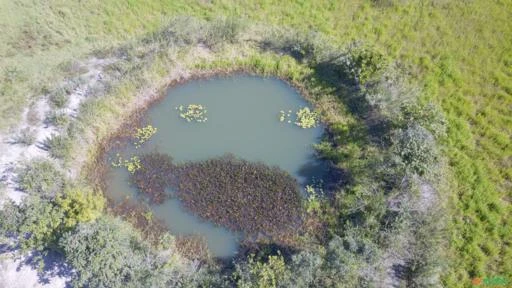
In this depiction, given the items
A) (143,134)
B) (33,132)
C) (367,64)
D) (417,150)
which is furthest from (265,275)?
(33,132)

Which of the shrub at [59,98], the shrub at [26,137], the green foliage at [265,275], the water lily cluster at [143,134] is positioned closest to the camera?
the green foliage at [265,275]

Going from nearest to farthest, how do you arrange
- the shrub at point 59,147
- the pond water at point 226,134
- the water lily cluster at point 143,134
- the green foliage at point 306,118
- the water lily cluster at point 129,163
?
the pond water at point 226,134 → the shrub at point 59,147 → the water lily cluster at point 129,163 → the water lily cluster at point 143,134 → the green foliage at point 306,118

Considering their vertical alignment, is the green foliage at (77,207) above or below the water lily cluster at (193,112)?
below

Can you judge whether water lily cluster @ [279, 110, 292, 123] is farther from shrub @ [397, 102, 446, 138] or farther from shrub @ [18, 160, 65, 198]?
shrub @ [18, 160, 65, 198]

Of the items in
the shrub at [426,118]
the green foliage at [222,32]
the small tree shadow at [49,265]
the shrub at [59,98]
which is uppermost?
the green foliage at [222,32]

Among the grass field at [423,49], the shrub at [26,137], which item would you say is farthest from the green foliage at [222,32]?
the shrub at [26,137]

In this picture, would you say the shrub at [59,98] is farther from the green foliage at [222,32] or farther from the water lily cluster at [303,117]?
the water lily cluster at [303,117]

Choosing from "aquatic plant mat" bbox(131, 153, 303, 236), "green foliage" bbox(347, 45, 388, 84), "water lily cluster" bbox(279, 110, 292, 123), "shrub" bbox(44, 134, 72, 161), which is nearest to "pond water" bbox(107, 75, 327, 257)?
"water lily cluster" bbox(279, 110, 292, 123)
